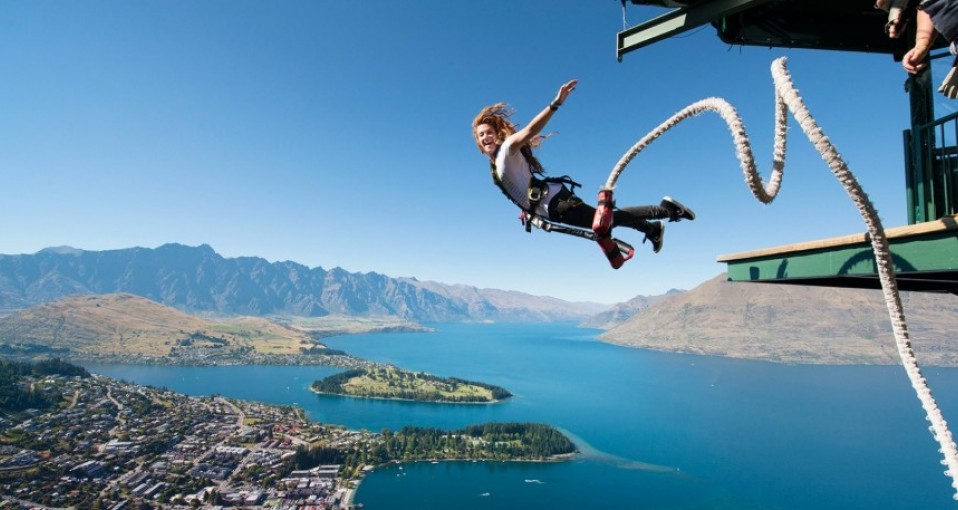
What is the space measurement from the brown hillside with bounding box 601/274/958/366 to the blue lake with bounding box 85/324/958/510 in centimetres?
2369

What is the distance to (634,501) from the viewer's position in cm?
3641

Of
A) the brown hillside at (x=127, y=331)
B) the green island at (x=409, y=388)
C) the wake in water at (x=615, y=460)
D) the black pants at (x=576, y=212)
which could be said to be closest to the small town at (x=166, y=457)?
the green island at (x=409, y=388)

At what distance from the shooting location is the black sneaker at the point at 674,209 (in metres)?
3.10

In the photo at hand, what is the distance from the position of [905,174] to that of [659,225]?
1631 millimetres

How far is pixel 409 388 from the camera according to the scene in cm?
8606

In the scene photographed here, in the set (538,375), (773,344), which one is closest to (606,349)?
(773,344)

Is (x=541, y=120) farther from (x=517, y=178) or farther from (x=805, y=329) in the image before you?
(x=805, y=329)

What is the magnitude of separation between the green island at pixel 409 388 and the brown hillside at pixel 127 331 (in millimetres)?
52892

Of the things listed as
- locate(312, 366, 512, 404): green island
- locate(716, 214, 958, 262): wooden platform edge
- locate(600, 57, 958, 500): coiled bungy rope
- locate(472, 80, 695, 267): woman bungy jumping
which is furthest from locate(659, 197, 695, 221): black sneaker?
locate(312, 366, 512, 404): green island

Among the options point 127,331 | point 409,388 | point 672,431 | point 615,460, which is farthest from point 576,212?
point 127,331

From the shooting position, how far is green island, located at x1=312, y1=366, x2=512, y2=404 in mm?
A: 78000

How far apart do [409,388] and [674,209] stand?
8728 centimetres

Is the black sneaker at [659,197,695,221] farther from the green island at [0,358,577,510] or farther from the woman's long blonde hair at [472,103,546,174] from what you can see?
the green island at [0,358,577,510]

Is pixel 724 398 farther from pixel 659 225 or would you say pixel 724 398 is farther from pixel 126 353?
pixel 126 353
